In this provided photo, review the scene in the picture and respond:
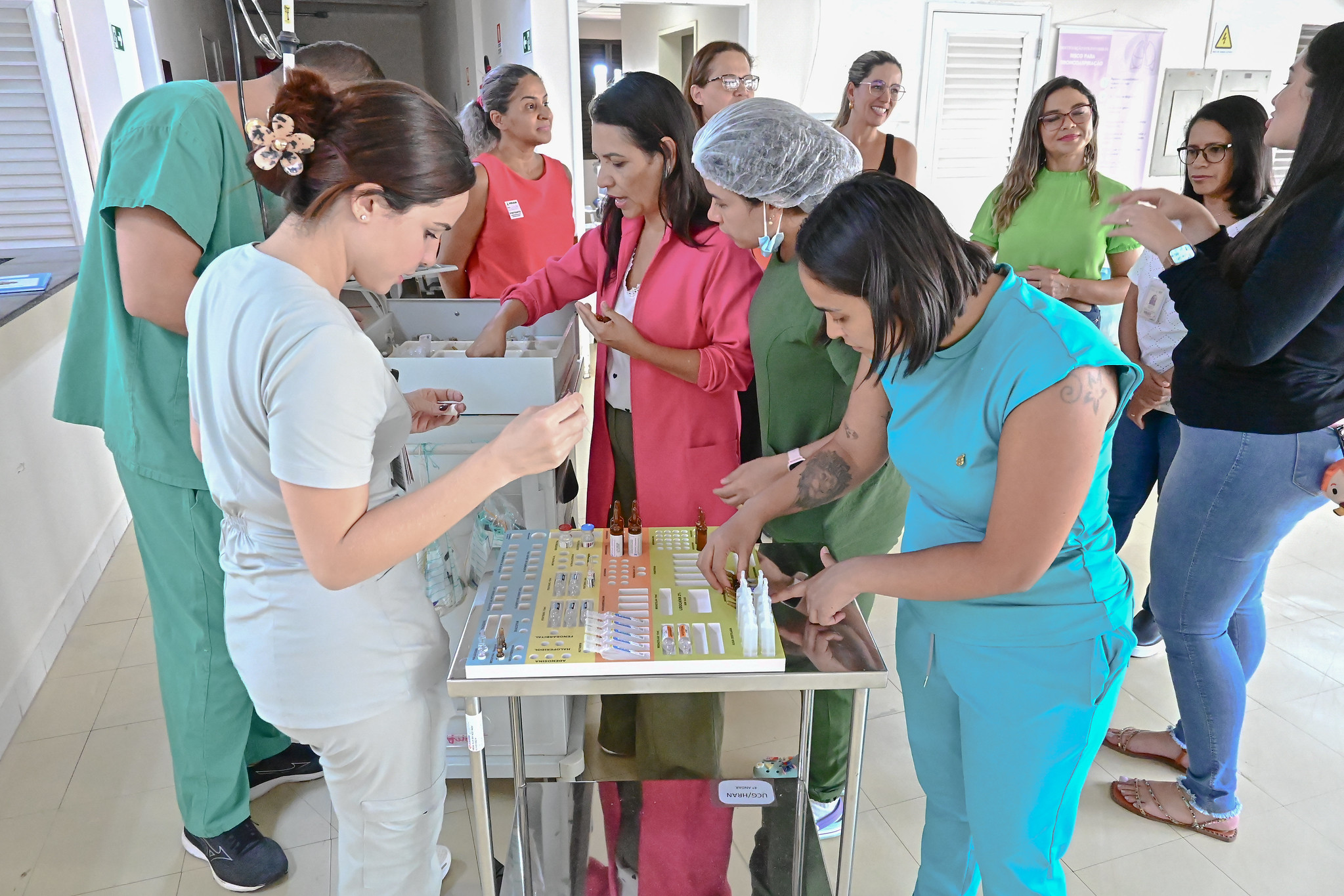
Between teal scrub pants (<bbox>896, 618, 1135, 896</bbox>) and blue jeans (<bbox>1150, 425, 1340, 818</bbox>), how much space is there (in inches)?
26.3

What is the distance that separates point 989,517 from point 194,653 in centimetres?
150

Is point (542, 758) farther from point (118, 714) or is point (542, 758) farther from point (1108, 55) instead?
point (1108, 55)

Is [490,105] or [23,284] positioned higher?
[490,105]

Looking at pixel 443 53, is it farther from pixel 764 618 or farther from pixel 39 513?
pixel 764 618

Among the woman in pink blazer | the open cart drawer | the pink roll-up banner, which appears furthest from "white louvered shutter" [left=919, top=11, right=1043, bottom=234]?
the woman in pink blazer

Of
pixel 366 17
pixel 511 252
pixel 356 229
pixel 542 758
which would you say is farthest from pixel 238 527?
pixel 366 17

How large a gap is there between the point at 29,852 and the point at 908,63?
497 centimetres

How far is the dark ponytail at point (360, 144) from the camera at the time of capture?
1007 mm

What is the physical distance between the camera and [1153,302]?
2.33 meters

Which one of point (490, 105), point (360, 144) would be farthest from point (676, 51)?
point (360, 144)

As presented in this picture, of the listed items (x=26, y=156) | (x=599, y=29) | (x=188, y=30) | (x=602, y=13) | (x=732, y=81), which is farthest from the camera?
(x=599, y=29)

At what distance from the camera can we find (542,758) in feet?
6.84

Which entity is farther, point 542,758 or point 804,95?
point 804,95

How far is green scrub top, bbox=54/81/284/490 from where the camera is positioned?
4.53ft
